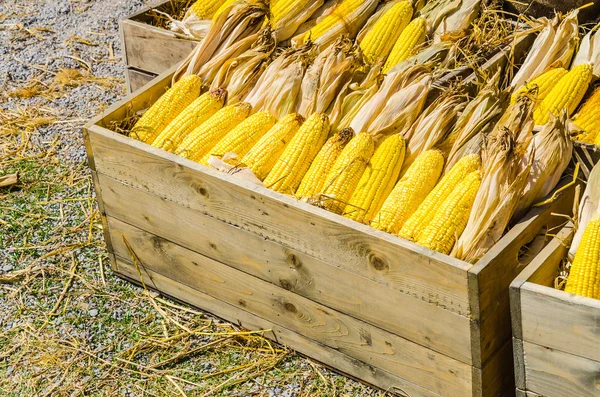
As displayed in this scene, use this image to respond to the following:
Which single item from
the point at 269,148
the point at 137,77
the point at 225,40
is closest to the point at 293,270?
the point at 269,148

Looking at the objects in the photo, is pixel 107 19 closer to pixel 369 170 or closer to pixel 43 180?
pixel 43 180

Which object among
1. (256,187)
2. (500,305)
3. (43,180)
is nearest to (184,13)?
(43,180)

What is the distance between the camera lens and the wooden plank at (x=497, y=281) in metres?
3.06

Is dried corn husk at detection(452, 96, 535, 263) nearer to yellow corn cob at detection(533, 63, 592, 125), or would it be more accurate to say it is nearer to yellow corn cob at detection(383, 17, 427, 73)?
yellow corn cob at detection(533, 63, 592, 125)

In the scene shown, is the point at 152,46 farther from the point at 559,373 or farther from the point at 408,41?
the point at 559,373

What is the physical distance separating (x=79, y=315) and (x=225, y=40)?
1.58m

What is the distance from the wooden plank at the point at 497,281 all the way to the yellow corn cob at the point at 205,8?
7.98ft

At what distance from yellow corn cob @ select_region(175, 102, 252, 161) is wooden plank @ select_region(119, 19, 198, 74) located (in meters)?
0.93

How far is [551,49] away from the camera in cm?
437

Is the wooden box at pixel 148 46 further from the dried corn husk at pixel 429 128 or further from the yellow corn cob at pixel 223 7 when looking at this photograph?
the dried corn husk at pixel 429 128

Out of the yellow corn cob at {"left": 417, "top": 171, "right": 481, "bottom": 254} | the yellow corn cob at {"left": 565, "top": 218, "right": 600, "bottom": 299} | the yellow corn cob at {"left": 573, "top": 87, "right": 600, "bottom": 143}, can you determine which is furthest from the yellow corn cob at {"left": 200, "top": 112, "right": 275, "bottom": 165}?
the yellow corn cob at {"left": 565, "top": 218, "right": 600, "bottom": 299}

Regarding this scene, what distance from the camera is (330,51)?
4.16m

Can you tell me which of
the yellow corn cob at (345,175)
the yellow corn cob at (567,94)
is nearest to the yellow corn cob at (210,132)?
the yellow corn cob at (345,175)

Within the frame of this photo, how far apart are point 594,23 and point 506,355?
2163 mm
